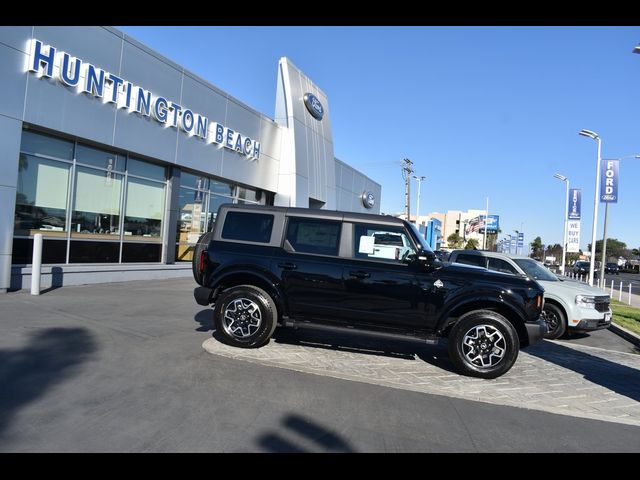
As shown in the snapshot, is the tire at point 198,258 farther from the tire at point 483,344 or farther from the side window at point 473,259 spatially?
the side window at point 473,259

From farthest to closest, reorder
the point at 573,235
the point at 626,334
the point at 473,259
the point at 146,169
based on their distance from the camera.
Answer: the point at 573,235
the point at 146,169
the point at 473,259
the point at 626,334

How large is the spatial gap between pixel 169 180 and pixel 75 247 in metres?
4.01

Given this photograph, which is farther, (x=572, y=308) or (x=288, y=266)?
(x=572, y=308)

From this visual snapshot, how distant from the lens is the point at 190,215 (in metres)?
16.0

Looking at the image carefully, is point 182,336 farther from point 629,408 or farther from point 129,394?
point 629,408

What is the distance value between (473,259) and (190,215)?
10177 mm

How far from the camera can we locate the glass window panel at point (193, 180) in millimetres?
15297

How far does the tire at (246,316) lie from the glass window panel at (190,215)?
9.75 m

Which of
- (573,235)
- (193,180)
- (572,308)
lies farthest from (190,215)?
(573,235)

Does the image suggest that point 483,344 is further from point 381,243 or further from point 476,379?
point 381,243

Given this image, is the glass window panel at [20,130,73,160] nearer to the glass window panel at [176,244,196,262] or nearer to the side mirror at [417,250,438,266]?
the glass window panel at [176,244,196,262]

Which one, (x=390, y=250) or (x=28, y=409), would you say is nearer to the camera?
(x=28, y=409)

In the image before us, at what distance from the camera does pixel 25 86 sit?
9570 mm
